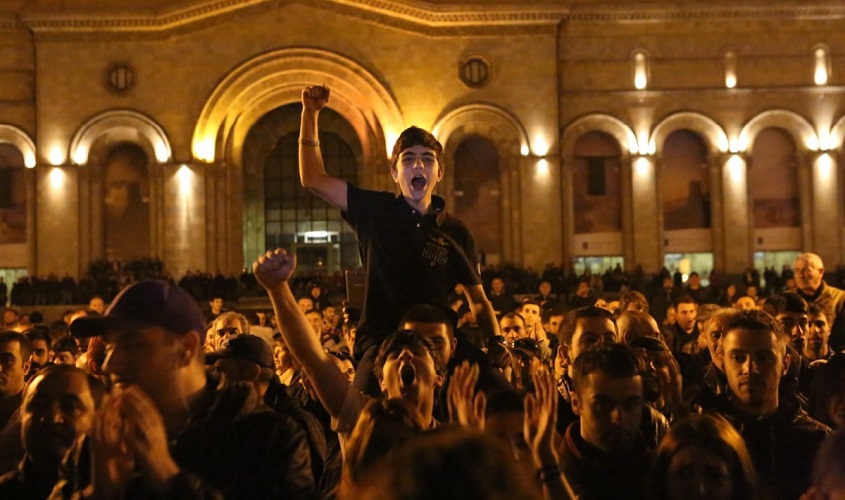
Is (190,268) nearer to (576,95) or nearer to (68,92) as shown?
(68,92)

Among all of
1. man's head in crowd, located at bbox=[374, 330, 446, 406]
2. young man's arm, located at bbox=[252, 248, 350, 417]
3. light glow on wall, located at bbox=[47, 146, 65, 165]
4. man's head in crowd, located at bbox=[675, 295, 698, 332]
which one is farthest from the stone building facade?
young man's arm, located at bbox=[252, 248, 350, 417]

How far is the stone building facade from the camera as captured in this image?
30.2 metres

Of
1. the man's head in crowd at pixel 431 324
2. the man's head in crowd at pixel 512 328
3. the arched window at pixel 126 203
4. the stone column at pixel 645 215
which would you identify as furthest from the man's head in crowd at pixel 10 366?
the stone column at pixel 645 215

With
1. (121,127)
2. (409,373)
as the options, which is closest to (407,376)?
(409,373)

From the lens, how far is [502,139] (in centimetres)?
3091

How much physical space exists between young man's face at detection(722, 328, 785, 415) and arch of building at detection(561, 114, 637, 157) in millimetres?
26345

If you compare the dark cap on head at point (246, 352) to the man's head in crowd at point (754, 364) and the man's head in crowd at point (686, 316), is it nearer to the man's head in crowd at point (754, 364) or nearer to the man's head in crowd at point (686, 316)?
the man's head in crowd at point (754, 364)

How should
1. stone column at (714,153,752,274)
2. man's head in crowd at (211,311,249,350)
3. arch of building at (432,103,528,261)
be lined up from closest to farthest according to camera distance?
man's head in crowd at (211,311,249,350), arch of building at (432,103,528,261), stone column at (714,153,752,274)

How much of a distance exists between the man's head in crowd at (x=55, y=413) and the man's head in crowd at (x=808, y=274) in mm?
7408

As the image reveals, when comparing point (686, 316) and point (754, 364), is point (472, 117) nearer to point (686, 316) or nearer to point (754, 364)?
point (686, 316)

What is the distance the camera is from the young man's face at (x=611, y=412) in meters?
4.17

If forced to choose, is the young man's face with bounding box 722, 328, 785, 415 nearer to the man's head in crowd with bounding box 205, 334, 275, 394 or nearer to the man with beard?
the man with beard

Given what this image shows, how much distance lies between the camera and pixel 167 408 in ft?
11.1

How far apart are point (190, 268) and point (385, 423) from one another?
27.1 m
